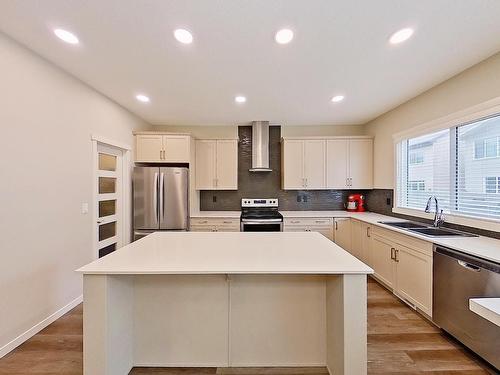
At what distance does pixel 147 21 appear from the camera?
1.77m

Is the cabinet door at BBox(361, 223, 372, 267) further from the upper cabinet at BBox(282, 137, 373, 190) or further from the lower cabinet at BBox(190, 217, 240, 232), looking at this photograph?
the lower cabinet at BBox(190, 217, 240, 232)

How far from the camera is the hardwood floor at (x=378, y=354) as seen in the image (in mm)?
1815

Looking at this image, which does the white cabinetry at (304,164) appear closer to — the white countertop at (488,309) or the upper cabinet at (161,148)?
the upper cabinet at (161,148)

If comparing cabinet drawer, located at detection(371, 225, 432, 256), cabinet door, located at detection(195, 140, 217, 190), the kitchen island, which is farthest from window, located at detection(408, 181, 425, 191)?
cabinet door, located at detection(195, 140, 217, 190)

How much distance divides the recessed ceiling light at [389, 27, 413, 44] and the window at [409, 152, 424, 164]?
1.81m

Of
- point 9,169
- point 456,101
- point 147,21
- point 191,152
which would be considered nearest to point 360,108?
point 456,101

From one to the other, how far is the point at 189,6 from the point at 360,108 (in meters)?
2.99

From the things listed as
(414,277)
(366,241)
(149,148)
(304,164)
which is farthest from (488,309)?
(149,148)

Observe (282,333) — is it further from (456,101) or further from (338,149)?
(338,149)

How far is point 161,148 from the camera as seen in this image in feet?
13.5

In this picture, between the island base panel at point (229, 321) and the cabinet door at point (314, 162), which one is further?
the cabinet door at point (314, 162)

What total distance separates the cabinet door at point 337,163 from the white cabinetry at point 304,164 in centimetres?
9

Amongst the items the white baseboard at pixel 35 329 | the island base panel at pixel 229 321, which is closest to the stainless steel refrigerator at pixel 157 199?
the white baseboard at pixel 35 329

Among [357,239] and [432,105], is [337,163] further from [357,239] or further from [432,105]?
[432,105]
